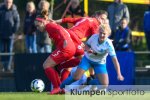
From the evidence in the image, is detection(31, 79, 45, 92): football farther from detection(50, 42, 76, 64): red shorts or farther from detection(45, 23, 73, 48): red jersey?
detection(45, 23, 73, 48): red jersey

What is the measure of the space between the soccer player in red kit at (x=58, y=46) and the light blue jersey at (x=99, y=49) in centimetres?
62

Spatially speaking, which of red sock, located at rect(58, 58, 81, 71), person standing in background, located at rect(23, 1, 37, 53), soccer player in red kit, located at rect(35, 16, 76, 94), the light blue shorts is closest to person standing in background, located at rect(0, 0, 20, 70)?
person standing in background, located at rect(23, 1, 37, 53)

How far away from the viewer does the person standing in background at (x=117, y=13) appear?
21719 millimetres

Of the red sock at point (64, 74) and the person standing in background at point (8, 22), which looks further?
the person standing in background at point (8, 22)

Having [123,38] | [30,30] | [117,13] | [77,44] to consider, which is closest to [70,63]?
[77,44]

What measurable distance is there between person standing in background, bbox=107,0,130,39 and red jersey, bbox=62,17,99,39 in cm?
334

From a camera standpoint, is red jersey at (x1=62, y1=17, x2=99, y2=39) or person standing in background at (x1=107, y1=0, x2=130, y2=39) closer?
red jersey at (x1=62, y1=17, x2=99, y2=39)

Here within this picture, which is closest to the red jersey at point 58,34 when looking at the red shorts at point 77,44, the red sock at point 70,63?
the red shorts at point 77,44

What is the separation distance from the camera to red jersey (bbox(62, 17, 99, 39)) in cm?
1833

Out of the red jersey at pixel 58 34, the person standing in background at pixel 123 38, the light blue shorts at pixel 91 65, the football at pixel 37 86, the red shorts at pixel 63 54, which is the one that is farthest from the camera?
the person standing in background at pixel 123 38

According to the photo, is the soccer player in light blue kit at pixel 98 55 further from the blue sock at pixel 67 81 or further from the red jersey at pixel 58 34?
the red jersey at pixel 58 34

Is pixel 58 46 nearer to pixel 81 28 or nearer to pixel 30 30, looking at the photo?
pixel 81 28

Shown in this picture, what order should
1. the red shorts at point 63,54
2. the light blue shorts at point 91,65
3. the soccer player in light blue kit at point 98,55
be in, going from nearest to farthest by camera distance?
1. the soccer player in light blue kit at point 98,55
2. the light blue shorts at point 91,65
3. the red shorts at point 63,54

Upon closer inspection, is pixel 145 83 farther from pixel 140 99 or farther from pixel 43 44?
pixel 140 99
